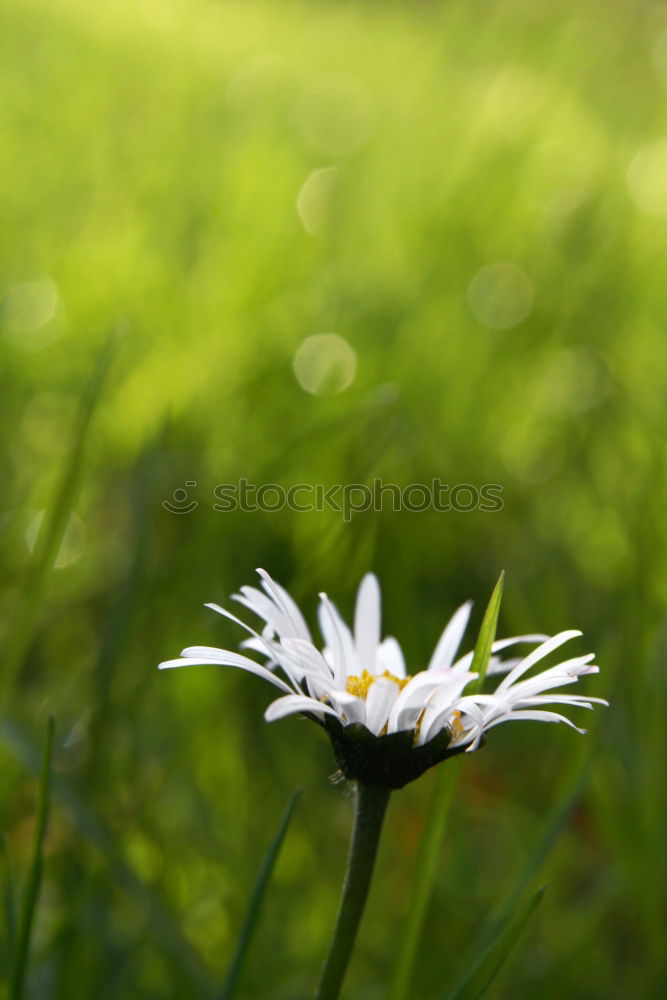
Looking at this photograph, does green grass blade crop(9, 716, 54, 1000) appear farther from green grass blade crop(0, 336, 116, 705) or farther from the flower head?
green grass blade crop(0, 336, 116, 705)

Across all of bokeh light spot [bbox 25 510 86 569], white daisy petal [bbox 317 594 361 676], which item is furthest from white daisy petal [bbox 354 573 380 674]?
bokeh light spot [bbox 25 510 86 569]

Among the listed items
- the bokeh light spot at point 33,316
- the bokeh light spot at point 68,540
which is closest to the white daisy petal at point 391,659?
the bokeh light spot at point 68,540

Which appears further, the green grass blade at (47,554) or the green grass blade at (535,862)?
the green grass blade at (47,554)

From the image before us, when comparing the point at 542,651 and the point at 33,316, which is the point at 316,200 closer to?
the point at 33,316

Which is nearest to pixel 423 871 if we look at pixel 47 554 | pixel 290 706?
pixel 290 706

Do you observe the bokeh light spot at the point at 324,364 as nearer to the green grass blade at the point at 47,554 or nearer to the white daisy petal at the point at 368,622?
the green grass blade at the point at 47,554

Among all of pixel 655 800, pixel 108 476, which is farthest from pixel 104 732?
pixel 108 476
